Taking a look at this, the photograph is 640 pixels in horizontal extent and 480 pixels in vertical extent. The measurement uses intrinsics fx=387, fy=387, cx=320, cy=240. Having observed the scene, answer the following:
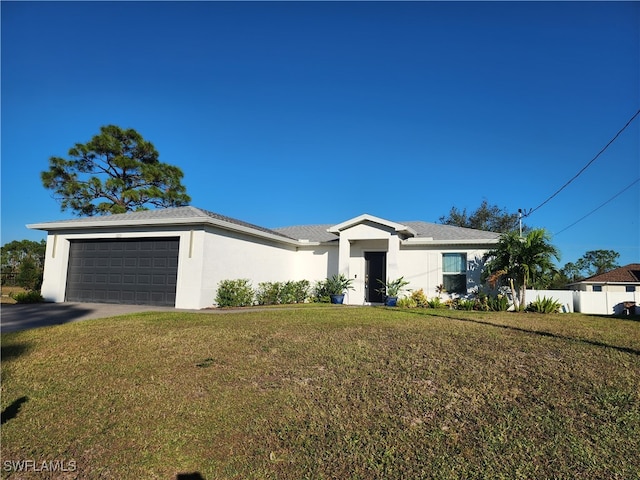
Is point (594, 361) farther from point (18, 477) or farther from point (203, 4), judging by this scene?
point (203, 4)

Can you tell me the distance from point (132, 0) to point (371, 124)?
11114 mm

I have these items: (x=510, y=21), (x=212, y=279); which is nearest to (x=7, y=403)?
(x=212, y=279)

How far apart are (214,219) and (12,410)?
9.09 metres

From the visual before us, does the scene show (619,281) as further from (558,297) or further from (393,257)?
(393,257)

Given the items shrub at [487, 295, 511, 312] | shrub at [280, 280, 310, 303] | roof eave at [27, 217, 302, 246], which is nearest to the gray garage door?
roof eave at [27, 217, 302, 246]

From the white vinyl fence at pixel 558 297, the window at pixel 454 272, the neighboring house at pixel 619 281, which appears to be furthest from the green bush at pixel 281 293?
the neighboring house at pixel 619 281

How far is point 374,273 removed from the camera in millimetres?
17078

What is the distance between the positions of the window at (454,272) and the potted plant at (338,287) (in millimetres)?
3994

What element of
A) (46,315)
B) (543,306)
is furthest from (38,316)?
(543,306)

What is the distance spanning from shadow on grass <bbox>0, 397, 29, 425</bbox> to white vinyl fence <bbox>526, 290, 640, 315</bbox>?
15718 mm

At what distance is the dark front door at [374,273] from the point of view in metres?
17.0

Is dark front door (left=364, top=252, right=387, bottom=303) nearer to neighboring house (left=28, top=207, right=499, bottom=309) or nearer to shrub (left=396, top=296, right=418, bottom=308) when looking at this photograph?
neighboring house (left=28, top=207, right=499, bottom=309)

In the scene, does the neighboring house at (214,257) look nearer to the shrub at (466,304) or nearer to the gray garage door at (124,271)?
the gray garage door at (124,271)

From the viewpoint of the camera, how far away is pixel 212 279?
13273mm
